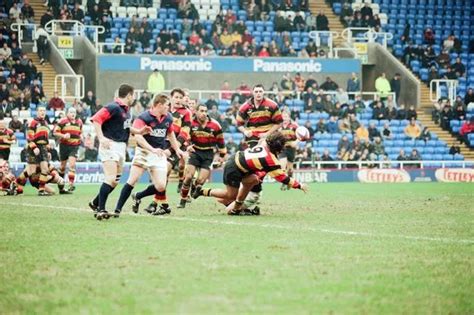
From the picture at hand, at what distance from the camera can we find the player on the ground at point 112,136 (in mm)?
15765

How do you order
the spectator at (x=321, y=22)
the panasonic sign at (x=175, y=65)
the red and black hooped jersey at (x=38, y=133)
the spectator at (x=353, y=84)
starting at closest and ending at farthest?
the red and black hooped jersey at (x=38, y=133) < the panasonic sign at (x=175, y=65) < the spectator at (x=353, y=84) < the spectator at (x=321, y=22)

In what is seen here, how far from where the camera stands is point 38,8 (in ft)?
139

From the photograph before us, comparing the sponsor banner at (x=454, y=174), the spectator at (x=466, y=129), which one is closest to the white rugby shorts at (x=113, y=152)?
the sponsor banner at (x=454, y=174)

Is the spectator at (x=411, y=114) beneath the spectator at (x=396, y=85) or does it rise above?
beneath

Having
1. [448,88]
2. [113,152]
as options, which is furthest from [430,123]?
[113,152]

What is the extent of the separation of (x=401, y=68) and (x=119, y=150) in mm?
30045

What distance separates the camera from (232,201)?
17.8 meters

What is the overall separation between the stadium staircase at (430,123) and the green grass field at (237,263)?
25054mm

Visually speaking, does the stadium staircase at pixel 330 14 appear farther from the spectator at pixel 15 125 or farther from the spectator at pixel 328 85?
the spectator at pixel 15 125

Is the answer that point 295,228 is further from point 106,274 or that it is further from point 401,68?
point 401,68

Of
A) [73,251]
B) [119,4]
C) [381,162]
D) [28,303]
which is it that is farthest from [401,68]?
[28,303]

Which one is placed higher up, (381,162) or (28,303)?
(28,303)

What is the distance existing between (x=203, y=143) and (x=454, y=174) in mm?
19209

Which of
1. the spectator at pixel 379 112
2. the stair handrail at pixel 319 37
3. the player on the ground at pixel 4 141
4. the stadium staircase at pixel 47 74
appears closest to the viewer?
the player on the ground at pixel 4 141
